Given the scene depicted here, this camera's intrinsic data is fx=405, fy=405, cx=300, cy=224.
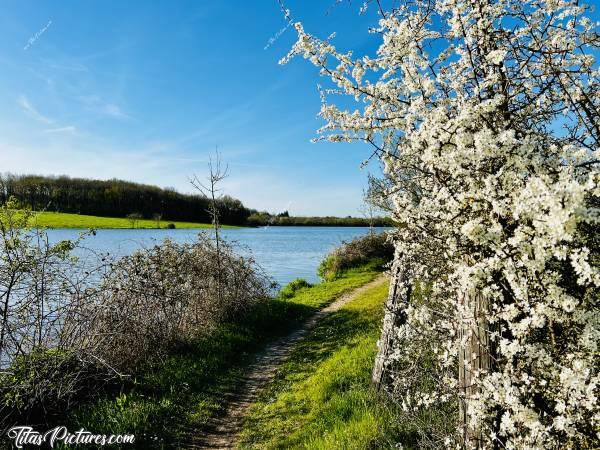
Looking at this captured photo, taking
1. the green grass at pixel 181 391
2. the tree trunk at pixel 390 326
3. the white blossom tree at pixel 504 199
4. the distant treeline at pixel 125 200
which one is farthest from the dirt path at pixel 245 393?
the distant treeline at pixel 125 200

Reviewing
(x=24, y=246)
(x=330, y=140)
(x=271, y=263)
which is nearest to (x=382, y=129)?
(x=330, y=140)

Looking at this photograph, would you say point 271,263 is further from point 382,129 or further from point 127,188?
point 127,188

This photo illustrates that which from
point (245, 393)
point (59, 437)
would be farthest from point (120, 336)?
point (245, 393)

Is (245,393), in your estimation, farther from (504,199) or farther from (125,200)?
(125,200)

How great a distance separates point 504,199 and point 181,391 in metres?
7.60

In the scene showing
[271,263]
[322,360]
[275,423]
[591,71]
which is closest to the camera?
[591,71]

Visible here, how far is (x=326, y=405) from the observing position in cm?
712

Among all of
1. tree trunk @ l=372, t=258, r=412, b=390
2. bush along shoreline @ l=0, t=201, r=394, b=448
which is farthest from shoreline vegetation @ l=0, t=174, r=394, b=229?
tree trunk @ l=372, t=258, r=412, b=390

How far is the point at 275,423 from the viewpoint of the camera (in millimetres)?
7219

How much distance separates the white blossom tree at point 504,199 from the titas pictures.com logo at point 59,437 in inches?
193

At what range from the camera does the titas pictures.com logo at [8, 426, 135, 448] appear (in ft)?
19.8

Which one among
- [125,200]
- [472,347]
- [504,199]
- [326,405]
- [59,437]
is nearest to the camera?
[504,199]

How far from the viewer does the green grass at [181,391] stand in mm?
6656

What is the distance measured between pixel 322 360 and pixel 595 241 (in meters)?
8.14
